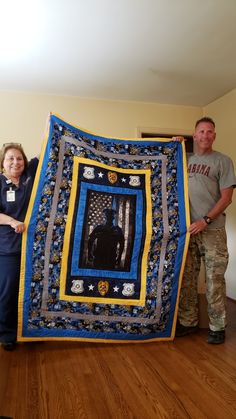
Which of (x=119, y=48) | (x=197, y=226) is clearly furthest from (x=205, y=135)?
(x=119, y=48)

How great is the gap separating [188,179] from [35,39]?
5.33ft

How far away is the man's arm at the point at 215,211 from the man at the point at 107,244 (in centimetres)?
51

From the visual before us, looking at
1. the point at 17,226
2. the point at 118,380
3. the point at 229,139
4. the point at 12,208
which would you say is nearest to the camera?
the point at 118,380

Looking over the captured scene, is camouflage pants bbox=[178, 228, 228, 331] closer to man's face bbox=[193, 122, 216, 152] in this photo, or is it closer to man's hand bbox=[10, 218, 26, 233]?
man's face bbox=[193, 122, 216, 152]

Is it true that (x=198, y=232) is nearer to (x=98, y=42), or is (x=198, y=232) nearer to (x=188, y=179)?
(x=188, y=179)

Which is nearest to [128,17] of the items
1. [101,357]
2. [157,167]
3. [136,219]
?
[157,167]

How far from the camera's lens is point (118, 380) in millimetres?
1801

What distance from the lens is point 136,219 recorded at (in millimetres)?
2367

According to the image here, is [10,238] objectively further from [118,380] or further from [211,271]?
[211,271]

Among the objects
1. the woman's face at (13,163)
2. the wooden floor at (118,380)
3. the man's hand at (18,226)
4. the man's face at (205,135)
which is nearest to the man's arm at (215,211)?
the man's face at (205,135)

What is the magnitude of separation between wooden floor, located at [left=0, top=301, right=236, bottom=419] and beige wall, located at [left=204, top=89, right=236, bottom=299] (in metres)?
1.48

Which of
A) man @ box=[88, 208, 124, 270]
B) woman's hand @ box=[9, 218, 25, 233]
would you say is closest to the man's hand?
woman's hand @ box=[9, 218, 25, 233]

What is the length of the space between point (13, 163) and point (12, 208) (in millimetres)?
289

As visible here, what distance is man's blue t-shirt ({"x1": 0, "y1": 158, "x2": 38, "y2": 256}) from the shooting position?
7.21ft
